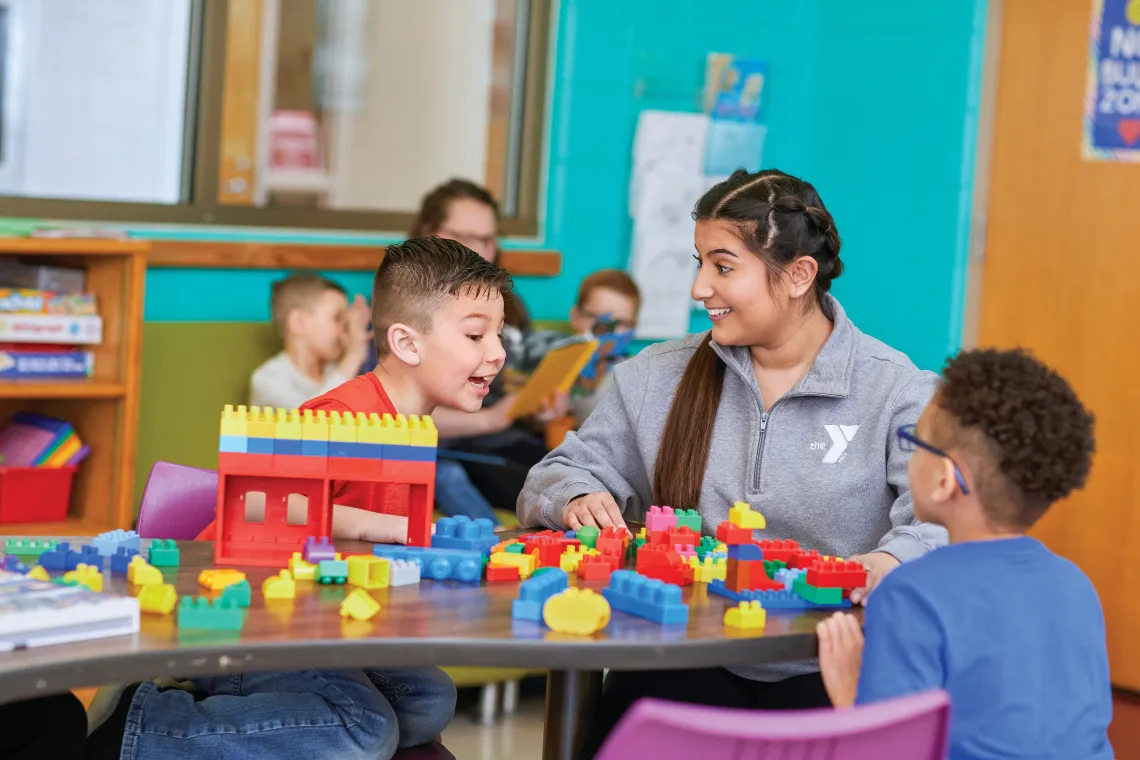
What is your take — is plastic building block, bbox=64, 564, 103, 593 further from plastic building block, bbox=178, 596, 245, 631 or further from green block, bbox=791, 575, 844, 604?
green block, bbox=791, 575, 844, 604

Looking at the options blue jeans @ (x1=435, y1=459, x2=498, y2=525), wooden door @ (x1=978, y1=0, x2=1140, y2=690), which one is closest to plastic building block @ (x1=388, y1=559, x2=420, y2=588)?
blue jeans @ (x1=435, y1=459, x2=498, y2=525)

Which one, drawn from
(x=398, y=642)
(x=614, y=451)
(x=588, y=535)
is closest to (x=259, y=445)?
(x=398, y=642)

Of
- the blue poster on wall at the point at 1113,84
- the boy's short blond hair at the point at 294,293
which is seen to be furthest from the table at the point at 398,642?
the blue poster on wall at the point at 1113,84

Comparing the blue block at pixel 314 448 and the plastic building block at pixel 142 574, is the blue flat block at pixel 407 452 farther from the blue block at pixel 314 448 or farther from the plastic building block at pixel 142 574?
the plastic building block at pixel 142 574

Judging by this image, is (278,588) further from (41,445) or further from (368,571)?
(41,445)

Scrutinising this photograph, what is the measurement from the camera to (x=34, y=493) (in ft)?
12.1

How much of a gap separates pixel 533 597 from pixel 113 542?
56 centimetres

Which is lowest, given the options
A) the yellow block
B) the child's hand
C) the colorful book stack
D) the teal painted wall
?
the colorful book stack

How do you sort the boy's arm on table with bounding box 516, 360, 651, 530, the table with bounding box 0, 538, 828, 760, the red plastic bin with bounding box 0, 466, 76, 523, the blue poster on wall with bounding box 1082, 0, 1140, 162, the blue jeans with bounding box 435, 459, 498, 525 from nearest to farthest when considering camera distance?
the table with bounding box 0, 538, 828, 760, the boy's arm on table with bounding box 516, 360, 651, 530, the red plastic bin with bounding box 0, 466, 76, 523, the blue jeans with bounding box 435, 459, 498, 525, the blue poster on wall with bounding box 1082, 0, 1140, 162

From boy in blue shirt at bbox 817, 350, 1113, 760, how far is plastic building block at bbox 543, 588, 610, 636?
0.28 m

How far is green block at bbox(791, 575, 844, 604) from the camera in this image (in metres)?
1.86

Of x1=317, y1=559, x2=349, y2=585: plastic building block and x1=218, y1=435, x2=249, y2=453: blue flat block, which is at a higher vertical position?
x1=218, y1=435, x2=249, y2=453: blue flat block

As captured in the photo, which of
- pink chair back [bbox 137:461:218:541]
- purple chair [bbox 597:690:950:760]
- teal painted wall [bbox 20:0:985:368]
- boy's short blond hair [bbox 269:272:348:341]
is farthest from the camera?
teal painted wall [bbox 20:0:985:368]

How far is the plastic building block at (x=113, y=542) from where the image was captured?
1836 mm
